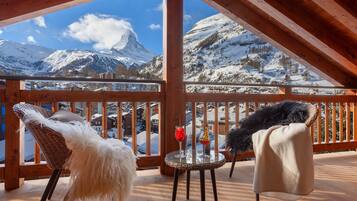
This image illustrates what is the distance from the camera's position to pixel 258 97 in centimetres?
346

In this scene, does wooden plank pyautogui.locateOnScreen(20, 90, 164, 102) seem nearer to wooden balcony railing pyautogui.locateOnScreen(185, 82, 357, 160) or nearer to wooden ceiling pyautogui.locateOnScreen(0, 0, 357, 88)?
wooden balcony railing pyautogui.locateOnScreen(185, 82, 357, 160)

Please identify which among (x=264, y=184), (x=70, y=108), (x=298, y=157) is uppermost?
(x=70, y=108)

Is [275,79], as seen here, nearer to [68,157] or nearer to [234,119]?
[234,119]

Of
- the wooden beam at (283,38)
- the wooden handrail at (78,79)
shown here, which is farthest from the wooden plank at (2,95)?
the wooden beam at (283,38)

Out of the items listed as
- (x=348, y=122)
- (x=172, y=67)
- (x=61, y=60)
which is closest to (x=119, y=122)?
(x=172, y=67)

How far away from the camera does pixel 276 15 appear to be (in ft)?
10.6

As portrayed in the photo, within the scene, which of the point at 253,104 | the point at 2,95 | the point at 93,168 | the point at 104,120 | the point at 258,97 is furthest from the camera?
the point at 253,104

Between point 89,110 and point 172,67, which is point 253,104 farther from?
point 89,110

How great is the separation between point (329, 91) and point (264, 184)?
264cm

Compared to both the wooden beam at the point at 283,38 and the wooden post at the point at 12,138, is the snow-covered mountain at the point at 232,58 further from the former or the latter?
the wooden post at the point at 12,138

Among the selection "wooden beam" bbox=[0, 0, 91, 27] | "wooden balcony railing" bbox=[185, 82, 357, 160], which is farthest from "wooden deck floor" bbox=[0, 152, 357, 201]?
"wooden beam" bbox=[0, 0, 91, 27]

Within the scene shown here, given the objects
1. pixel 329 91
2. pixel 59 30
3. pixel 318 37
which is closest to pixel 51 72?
pixel 59 30

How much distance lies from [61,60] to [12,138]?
128cm

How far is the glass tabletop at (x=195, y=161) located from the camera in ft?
6.00
